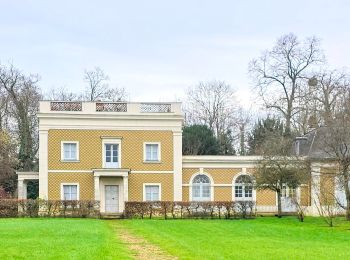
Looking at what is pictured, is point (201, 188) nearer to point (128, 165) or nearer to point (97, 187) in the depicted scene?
point (128, 165)

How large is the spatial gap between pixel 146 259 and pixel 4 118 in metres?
41.3

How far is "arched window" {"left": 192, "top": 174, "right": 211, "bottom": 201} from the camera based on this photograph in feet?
132

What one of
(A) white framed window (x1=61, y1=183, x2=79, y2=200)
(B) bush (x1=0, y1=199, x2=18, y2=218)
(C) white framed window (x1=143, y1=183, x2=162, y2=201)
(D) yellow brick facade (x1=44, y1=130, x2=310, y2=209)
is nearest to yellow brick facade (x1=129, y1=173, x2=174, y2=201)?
(D) yellow brick facade (x1=44, y1=130, x2=310, y2=209)

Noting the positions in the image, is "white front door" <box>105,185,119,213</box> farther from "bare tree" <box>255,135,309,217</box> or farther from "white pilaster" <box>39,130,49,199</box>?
"bare tree" <box>255,135,309,217</box>

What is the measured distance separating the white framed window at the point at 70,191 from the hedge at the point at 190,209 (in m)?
3.91

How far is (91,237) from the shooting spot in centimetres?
1939

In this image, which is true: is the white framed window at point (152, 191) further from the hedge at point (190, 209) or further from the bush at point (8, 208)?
the bush at point (8, 208)

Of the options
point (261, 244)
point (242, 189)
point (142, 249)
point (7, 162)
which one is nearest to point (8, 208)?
point (7, 162)

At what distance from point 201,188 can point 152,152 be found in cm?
369

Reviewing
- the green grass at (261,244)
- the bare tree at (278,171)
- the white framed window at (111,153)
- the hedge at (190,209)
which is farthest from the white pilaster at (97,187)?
the green grass at (261,244)

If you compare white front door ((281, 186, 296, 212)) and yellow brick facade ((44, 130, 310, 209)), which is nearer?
yellow brick facade ((44, 130, 310, 209))

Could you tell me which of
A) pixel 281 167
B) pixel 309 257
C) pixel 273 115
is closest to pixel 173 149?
pixel 281 167

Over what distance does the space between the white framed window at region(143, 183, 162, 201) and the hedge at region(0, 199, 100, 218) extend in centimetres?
452

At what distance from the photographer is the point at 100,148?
3903cm
